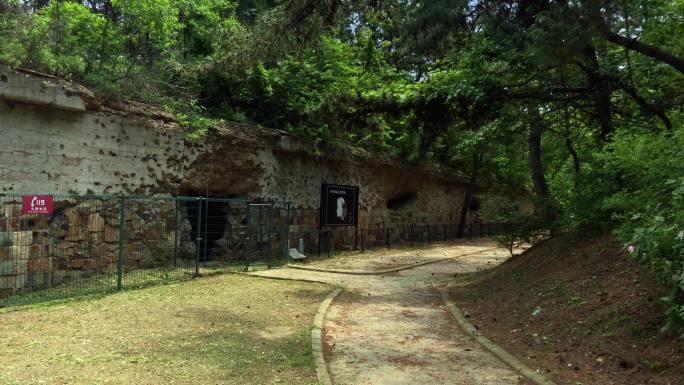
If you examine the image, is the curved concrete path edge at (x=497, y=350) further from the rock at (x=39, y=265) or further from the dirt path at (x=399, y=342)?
the rock at (x=39, y=265)

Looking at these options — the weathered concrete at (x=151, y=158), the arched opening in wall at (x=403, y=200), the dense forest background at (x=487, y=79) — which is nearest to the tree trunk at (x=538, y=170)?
the dense forest background at (x=487, y=79)

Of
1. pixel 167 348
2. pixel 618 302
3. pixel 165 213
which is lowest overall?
pixel 167 348

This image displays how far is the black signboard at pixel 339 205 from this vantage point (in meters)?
16.3

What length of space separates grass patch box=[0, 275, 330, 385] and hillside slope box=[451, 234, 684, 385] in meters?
2.62

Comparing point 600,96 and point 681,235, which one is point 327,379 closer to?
point 681,235

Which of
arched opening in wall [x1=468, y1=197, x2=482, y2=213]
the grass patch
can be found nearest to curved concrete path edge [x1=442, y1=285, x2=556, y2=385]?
the grass patch

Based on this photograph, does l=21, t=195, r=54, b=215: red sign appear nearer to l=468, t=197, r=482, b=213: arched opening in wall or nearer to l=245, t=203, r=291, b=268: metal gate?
l=245, t=203, r=291, b=268: metal gate

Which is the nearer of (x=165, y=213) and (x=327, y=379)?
(x=327, y=379)

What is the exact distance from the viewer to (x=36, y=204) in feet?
26.7

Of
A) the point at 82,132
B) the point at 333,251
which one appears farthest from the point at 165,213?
the point at 333,251

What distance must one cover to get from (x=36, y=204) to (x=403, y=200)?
16194mm

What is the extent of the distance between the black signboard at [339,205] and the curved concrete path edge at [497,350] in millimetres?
8126

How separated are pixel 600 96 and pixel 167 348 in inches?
311

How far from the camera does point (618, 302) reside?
6.00 meters
